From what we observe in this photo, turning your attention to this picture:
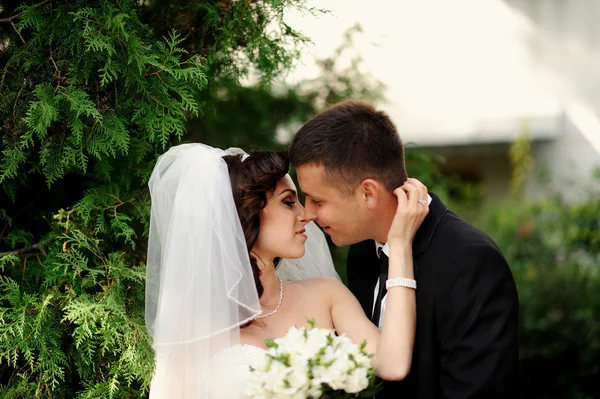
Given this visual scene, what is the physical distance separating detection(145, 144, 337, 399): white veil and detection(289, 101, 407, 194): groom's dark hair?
43 centimetres

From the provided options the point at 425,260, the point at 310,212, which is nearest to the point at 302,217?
the point at 310,212

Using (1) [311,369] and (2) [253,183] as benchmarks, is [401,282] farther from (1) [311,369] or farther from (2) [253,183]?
(2) [253,183]

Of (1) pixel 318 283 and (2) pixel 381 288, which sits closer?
(2) pixel 381 288

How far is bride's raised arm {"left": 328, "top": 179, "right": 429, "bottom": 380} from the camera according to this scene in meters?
3.02

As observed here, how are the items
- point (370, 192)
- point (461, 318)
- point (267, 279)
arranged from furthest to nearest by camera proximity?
point (267, 279) → point (370, 192) → point (461, 318)

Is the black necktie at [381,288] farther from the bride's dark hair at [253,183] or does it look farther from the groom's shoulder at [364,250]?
the bride's dark hair at [253,183]

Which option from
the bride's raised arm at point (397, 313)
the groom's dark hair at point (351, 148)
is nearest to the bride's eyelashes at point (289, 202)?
the groom's dark hair at point (351, 148)

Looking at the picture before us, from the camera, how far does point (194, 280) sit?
307cm

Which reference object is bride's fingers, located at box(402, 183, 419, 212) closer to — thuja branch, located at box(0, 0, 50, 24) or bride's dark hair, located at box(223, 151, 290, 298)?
bride's dark hair, located at box(223, 151, 290, 298)

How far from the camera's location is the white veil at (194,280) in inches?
120

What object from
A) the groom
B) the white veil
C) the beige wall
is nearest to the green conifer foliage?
the white veil

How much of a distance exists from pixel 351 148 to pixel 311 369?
3.69 ft

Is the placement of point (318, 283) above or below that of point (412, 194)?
below

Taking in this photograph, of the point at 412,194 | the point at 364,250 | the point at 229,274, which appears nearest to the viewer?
the point at 229,274
